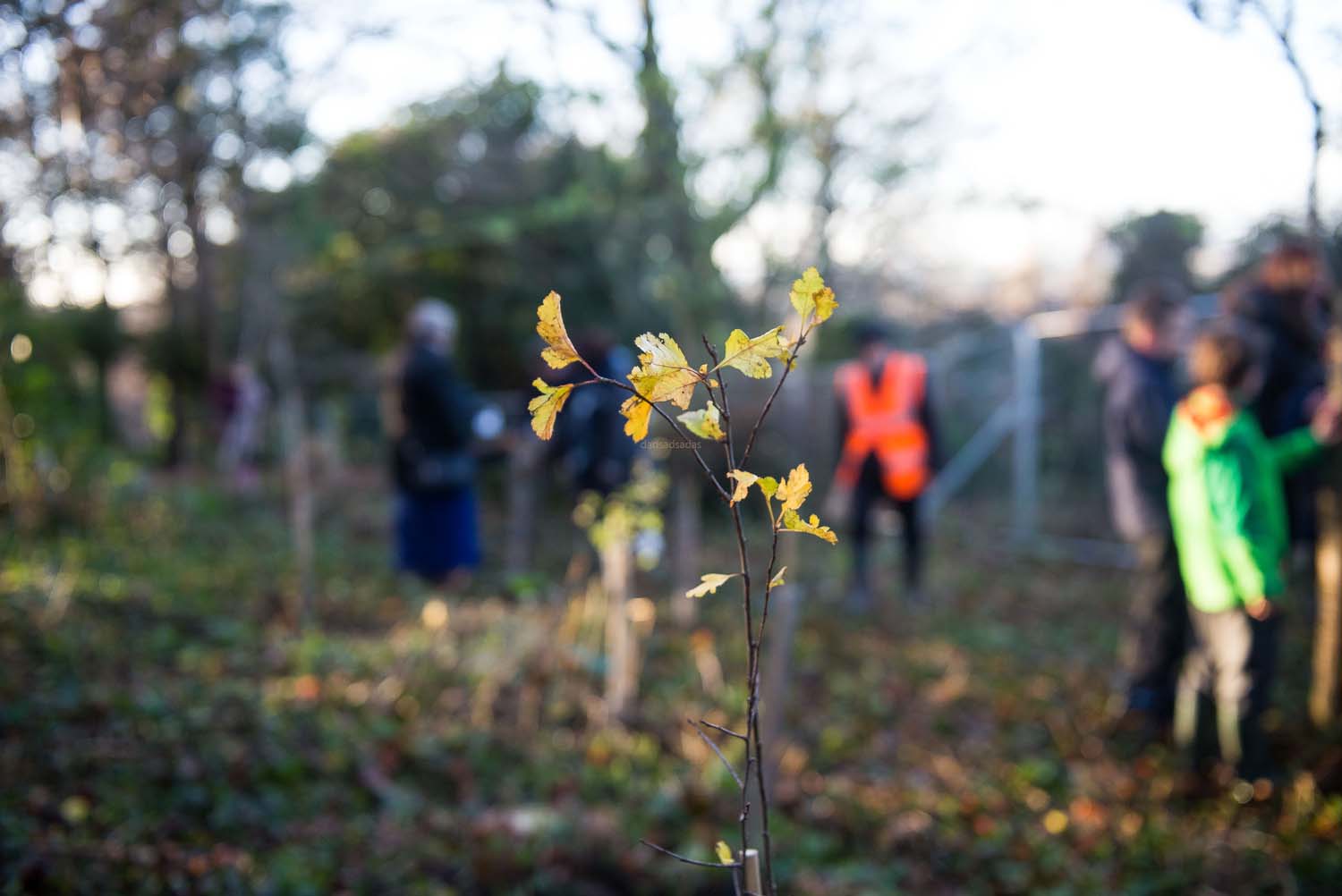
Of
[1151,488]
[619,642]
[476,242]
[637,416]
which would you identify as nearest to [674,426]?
[637,416]

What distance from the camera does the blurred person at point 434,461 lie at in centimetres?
481

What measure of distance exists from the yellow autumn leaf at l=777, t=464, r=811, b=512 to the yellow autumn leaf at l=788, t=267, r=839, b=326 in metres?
0.17

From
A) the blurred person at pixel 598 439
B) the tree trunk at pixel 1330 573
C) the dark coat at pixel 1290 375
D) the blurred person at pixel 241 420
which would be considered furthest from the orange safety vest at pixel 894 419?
the blurred person at pixel 241 420

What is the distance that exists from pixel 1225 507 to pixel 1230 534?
92 mm

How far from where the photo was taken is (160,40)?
3.65 m

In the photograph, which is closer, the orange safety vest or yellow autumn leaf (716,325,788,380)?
yellow autumn leaf (716,325,788,380)

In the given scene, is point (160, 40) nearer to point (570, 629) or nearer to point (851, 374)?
point (570, 629)

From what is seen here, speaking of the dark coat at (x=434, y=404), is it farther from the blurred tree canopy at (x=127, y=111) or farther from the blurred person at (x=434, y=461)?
the blurred tree canopy at (x=127, y=111)

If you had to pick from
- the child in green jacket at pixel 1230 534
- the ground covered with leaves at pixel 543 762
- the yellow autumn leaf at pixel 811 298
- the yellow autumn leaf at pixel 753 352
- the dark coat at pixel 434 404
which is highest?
the dark coat at pixel 434 404

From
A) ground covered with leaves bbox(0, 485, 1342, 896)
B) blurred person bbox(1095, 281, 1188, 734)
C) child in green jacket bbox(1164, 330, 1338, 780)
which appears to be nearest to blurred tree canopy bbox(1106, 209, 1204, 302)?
ground covered with leaves bbox(0, 485, 1342, 896)

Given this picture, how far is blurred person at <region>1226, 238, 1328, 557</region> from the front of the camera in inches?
139

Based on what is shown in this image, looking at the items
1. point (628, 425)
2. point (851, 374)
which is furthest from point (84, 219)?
point (628, 425)

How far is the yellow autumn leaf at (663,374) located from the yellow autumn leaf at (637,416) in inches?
0.8

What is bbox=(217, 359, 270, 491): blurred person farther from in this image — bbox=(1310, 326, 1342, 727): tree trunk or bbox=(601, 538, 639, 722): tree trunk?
bbox=(1310, 326, 1342, 727): tree trunk
